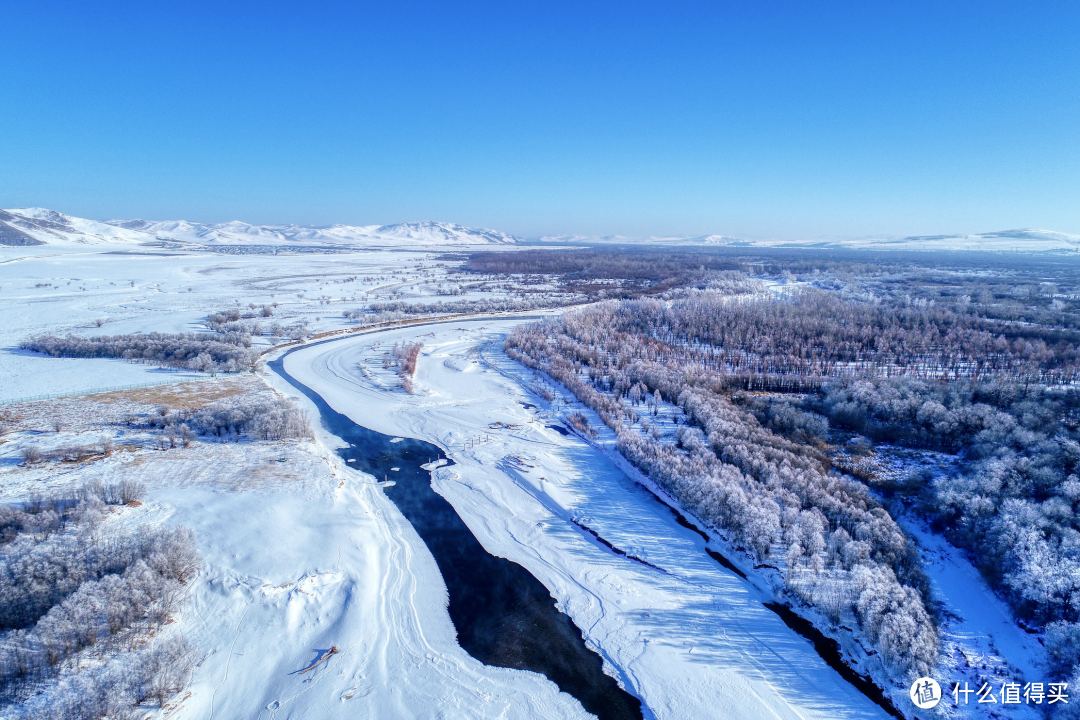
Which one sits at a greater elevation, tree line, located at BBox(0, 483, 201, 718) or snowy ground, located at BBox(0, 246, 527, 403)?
snowy ground, located at BBox(0, 246, 527, 403)

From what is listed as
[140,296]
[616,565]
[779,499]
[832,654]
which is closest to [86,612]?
[616,565]

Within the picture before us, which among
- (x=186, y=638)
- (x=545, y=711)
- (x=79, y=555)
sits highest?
(x=79, y=555)

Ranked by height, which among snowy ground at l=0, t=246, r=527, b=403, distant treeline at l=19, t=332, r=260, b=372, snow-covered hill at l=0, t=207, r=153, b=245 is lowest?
distant treeline at l=19, t=332, r=260, b=372

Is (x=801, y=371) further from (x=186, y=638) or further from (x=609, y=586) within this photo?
(x=186, y=638)

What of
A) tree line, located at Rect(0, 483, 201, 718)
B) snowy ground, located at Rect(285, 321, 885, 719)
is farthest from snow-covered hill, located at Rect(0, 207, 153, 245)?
tree line, located at Rect(0, 483, 201, 718)

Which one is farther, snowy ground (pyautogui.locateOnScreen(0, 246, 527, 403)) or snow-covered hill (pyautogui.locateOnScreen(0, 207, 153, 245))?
snow-covered hill (pyautogui.locateOnScreen(0, 207, 153, 245))

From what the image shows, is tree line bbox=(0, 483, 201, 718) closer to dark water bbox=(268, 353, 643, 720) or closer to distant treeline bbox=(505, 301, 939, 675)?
dark water bbox=(268, 353, 643, 720)

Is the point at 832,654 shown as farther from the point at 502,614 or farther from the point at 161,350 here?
the point at 161,350

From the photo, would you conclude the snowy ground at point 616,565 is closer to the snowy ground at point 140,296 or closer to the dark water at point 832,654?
the dark water at point 832,654

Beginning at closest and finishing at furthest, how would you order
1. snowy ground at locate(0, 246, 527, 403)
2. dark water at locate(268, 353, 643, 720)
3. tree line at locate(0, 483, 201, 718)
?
tree line at locate(0, 483, 201, 718)
dark water at locate(268, 353, 643, 720)
snowy ground at locate(0, 246, 527, 403)

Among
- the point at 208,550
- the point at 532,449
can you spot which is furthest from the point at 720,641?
the point at 208,550
